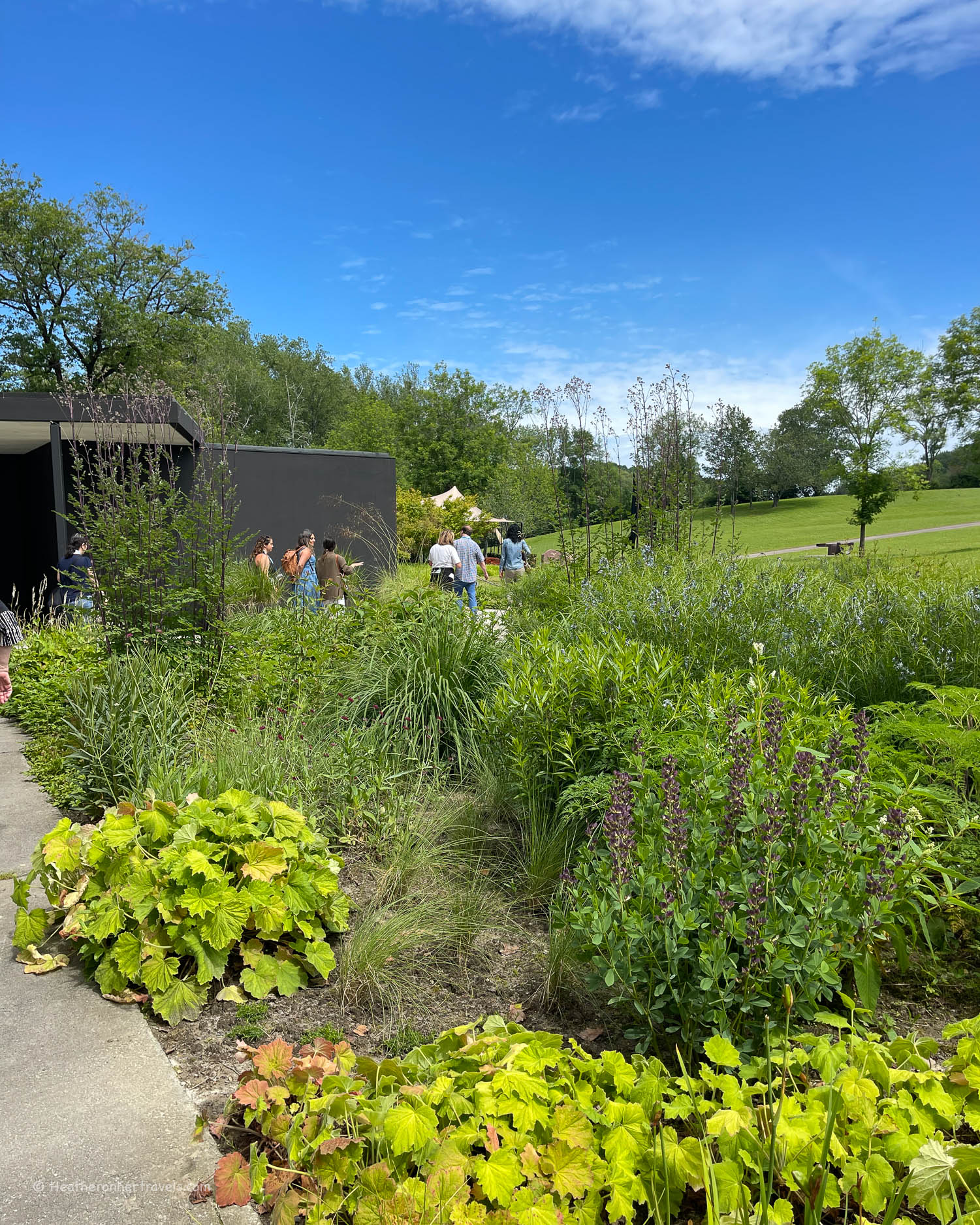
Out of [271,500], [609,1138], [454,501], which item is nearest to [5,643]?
[609,1138]

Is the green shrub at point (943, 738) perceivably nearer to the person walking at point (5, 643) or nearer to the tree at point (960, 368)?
the person walking at point (5, 643)

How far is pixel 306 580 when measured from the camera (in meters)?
9.80

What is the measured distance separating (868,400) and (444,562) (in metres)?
22.8

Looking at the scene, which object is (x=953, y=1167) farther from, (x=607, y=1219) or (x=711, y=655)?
(x=711, y=655)

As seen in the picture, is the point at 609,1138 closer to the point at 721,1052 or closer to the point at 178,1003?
the point at 721,1052

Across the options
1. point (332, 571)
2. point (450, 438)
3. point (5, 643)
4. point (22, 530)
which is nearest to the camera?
point (5, 643)

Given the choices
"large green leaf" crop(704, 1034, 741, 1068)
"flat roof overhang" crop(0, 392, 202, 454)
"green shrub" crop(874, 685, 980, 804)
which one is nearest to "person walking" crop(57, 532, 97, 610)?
"flat roof overhang" crop(0, 392, 202, 454)

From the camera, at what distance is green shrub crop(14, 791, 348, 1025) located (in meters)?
2.87

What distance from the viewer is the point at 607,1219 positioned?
1824 mm

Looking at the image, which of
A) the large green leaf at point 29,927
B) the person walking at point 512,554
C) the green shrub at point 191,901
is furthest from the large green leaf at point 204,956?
the person walking at point 512,554

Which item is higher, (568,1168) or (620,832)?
(620,832)

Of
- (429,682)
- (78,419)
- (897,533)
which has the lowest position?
(429,682)

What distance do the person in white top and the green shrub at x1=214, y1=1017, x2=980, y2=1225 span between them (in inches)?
389

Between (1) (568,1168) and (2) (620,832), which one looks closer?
(1) (568,1168)
